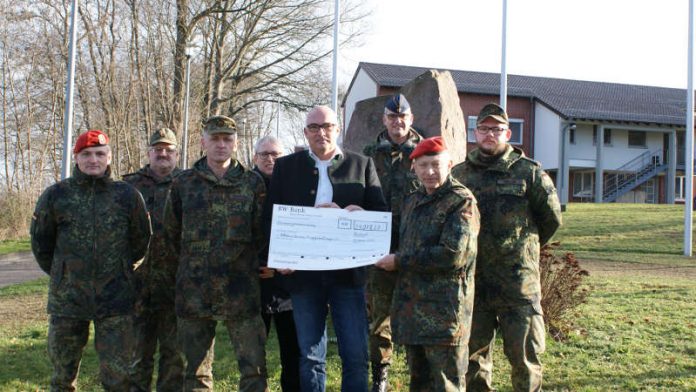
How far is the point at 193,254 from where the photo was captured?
4.58 metres

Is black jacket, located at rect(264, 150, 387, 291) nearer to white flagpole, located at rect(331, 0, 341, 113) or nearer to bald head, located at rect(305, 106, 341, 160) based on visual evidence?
bald head, located at rect(305, 106, 341, 160)

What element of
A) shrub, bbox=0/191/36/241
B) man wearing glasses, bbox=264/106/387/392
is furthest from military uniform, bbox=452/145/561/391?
shrub, bbox=0/191/36/241

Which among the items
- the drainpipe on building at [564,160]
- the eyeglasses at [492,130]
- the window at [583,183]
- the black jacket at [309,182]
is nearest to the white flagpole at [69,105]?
the black jacket at [309,182]

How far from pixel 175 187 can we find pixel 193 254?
53cm

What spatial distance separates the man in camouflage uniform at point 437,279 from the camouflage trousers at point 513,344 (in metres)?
0.54

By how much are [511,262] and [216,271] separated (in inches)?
84.3

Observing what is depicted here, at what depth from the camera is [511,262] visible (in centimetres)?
472

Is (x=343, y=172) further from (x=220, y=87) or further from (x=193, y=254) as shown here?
(x=220, y=87)

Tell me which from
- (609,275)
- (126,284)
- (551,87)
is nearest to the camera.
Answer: (126,284)

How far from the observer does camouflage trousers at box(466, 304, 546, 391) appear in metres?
4.65

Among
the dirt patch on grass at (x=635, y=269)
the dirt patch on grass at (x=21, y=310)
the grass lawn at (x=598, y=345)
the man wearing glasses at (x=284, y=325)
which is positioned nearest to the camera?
the man wearing glasses at (x=284, y=325)

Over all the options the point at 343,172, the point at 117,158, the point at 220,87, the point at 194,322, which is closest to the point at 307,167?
the point at 343,172

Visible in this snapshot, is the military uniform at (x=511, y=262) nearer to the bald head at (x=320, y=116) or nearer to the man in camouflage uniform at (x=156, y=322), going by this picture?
the bald head at (x=320, y=116)

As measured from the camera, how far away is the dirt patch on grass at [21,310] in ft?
30.0
